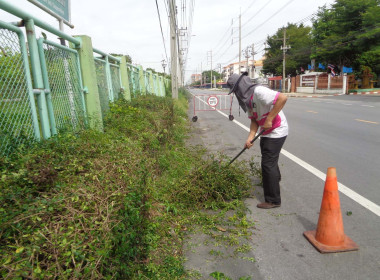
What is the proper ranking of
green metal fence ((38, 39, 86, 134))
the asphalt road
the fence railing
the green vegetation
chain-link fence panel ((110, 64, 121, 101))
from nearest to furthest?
the green vegetation
the asphalt road
the fence railing
green metal fence ((38, 39, 86, 134))
chain-link fence panel ((110, 64, 121, 101))

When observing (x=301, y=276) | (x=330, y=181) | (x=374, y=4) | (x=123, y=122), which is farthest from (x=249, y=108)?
(x=374, y=4)

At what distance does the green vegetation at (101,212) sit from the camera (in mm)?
1711

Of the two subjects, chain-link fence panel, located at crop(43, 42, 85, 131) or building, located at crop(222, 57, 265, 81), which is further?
building, located at crop(222, 57, 265, 81)

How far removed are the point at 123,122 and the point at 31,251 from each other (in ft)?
14.4

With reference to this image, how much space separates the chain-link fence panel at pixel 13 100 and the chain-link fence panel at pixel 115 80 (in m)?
4.61

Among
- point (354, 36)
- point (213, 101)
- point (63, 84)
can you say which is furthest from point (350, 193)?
point (354, 36)

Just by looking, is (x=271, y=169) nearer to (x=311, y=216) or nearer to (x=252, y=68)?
(x=311, y=216)

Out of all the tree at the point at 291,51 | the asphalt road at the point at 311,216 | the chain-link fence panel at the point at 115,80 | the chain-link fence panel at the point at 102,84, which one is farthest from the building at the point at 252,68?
the asphalt road at the point at 311,216

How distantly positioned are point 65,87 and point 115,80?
3952 millimetres

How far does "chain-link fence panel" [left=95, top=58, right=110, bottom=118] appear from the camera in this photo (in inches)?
243

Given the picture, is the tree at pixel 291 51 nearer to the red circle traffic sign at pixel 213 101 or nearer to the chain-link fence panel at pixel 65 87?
the red circle traffic sign at pixel 213 101

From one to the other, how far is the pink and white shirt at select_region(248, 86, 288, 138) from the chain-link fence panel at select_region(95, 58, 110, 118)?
374cm

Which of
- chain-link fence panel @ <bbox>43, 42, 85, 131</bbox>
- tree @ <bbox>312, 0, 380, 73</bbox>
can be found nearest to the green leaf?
chain-link fence panel @ <bbox>43, 42, 85, 131</bbox>

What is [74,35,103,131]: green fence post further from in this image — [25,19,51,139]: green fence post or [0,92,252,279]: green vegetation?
[25,19,51,139]: green fence post
